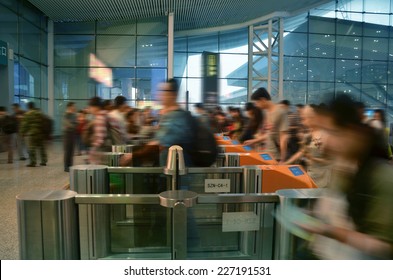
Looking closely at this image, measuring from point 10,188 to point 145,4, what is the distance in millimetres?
10932

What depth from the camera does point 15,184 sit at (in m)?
5.93

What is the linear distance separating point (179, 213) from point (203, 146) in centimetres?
105

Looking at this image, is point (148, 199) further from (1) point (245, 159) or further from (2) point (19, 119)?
(2) point (19, 119)

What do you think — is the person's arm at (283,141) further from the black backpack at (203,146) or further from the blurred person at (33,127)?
the blurred person at (33,127)

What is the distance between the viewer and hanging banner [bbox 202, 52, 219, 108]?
3055 millimetres

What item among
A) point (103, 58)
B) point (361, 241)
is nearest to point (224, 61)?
point (103, 58)

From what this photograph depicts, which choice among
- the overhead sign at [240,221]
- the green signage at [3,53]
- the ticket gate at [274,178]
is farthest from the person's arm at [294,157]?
the green signage at [3,53]

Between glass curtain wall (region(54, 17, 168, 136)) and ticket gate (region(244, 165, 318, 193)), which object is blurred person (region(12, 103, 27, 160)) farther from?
glass curtain wall (region(54, 17, 168, 136))

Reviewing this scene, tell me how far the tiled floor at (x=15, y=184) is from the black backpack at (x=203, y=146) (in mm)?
1668

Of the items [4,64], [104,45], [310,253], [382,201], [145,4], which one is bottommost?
[310,253]

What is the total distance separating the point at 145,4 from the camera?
1462 cm

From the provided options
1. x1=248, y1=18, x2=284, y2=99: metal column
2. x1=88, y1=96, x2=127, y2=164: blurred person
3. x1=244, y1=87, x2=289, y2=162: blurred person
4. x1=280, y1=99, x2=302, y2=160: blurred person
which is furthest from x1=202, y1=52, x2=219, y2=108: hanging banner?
x1=248, y1=18, x2=284, y2=99: metal column

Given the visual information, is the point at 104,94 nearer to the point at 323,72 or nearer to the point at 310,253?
the point at 323,72
